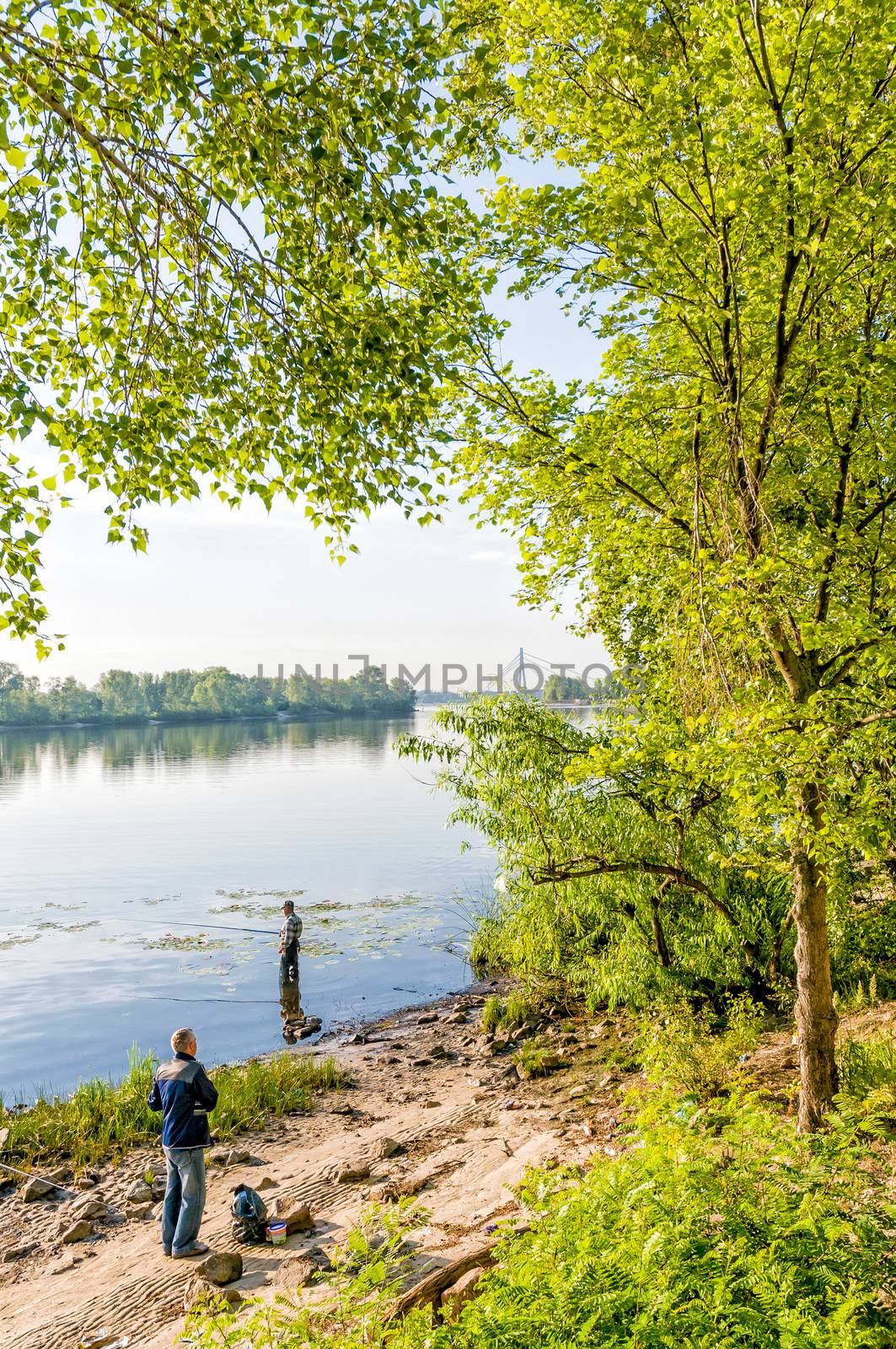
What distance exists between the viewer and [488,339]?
708 cm

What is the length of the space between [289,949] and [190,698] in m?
125

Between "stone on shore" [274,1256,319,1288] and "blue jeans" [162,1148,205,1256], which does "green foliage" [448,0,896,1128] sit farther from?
"blue jeans" [162,1148,205,1256]

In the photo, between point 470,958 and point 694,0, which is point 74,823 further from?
point 694,0

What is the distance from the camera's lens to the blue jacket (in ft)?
23.9

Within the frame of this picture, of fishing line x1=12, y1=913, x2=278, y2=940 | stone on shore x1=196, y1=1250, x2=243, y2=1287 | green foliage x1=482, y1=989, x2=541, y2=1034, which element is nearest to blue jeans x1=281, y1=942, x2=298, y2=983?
green foliage x1=482, y1=989, x2=541, y2=1034

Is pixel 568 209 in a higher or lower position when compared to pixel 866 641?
higher

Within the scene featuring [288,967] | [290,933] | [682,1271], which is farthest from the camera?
[288,967]

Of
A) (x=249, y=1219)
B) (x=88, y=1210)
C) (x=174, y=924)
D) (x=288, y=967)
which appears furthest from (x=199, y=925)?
(x=249, y=1219)

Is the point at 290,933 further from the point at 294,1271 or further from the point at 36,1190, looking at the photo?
the point at 294,1271

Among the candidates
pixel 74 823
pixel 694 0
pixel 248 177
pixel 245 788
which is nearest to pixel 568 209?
pixel 694 0

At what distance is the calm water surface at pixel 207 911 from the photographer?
628 inches

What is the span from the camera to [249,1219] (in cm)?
721

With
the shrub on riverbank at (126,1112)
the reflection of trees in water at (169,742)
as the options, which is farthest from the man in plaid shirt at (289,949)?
the reflection of trees in water at (169,742)

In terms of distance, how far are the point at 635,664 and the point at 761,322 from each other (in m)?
8.88
